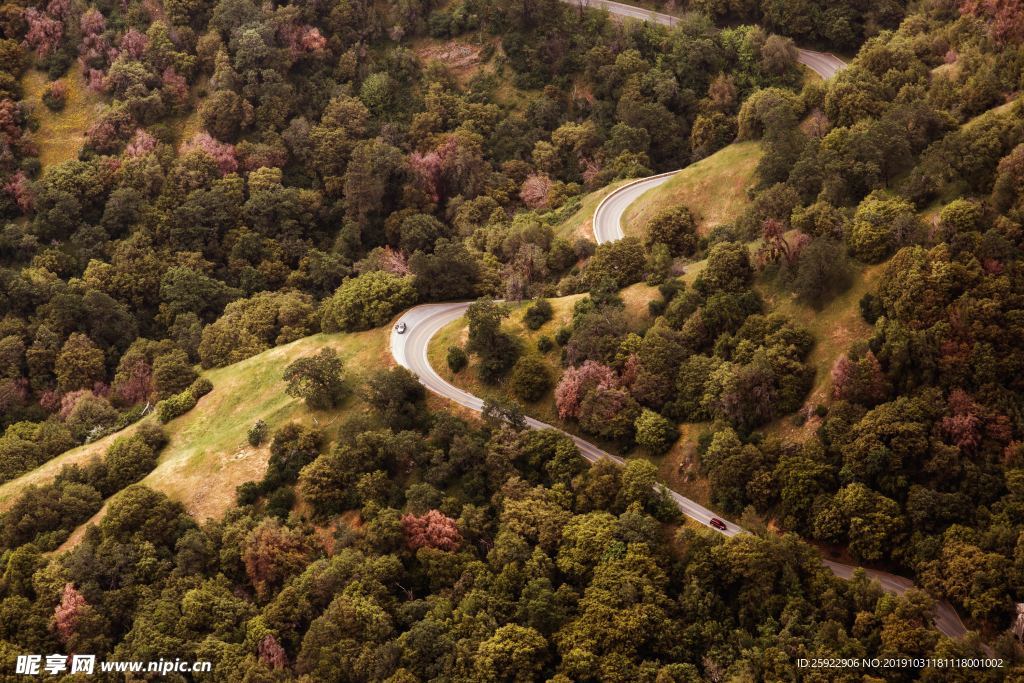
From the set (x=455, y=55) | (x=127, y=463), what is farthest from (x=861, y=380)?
(x=455, y=55)

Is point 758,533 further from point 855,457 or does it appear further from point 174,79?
point 174,79

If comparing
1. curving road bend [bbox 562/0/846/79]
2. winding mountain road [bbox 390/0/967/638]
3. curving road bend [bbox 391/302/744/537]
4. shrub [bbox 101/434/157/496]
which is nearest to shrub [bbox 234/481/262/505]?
shrub [bbox 101/434/157/496]

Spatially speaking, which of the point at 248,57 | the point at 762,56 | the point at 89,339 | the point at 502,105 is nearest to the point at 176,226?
the point at 89,339

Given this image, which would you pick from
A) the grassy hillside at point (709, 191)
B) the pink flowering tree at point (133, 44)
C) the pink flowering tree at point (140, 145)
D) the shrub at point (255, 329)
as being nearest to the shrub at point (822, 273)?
the grassy hillside at point (709, 191)

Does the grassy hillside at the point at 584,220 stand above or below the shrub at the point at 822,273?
below

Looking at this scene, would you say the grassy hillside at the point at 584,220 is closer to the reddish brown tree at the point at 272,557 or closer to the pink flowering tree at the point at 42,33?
the reddish brown tree at the point at 272,557
